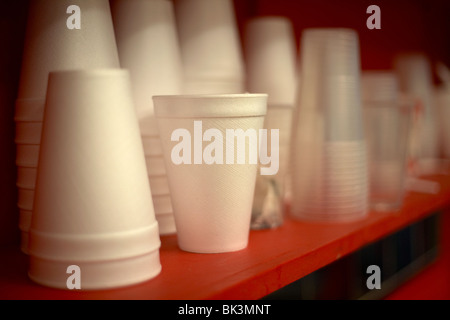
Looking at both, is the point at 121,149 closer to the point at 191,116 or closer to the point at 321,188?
the point at 191,116

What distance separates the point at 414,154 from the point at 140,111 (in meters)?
0.97

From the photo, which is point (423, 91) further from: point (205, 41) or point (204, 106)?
point (204, 106)

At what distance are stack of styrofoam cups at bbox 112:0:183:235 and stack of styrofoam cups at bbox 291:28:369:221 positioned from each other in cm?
28

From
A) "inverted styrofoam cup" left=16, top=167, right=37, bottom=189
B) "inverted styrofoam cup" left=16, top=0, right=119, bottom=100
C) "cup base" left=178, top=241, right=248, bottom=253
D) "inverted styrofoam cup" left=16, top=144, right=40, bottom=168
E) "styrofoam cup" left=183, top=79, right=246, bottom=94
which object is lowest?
"cup base" left=178, top=241, right=248, bottom=253

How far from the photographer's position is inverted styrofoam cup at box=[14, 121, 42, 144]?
2.49 feet

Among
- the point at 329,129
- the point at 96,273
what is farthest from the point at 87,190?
the point at 329,129

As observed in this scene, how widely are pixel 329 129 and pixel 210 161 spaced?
35 cm

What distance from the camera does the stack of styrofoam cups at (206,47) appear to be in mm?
947

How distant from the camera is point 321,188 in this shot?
1.02 m

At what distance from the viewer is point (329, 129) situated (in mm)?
1010

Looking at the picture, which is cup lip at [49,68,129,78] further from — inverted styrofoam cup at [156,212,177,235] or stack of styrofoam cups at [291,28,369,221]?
stack of styrofoam cups at [291,28,369,221]

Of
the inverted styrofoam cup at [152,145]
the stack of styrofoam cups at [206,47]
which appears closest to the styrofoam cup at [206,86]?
the stack of styrofoam cups at [206,47]

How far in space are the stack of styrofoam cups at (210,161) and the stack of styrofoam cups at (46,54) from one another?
0.12 meters

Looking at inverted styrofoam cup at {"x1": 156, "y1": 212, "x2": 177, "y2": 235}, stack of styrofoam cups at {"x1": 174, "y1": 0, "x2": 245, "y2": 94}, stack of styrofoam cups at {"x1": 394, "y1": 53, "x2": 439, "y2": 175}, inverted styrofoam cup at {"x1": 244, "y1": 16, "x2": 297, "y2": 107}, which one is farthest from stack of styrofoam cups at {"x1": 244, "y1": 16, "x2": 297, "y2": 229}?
stack of styrofoam cups at {"x1": 394, "y1": 53, "x2": 439, "y2": 175}
